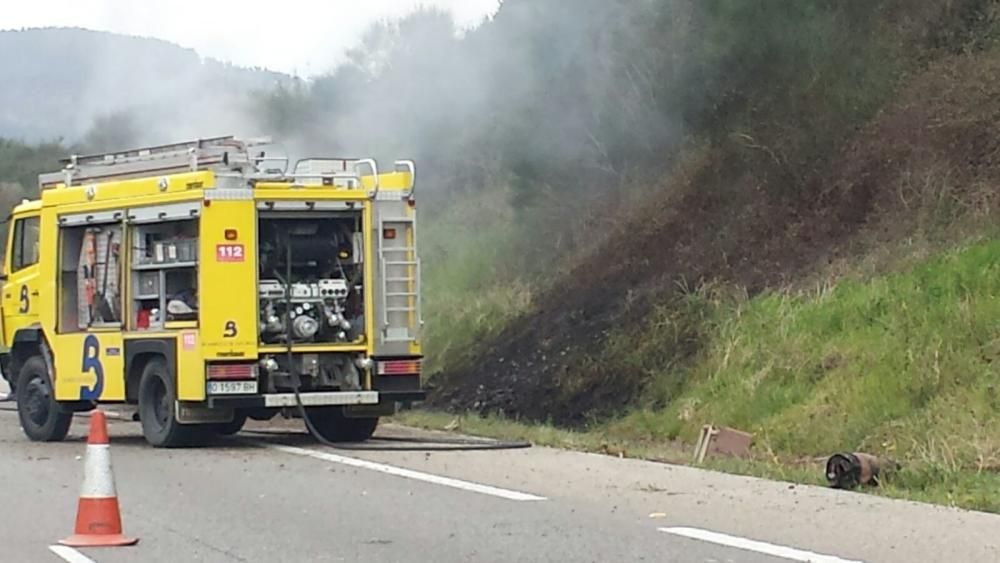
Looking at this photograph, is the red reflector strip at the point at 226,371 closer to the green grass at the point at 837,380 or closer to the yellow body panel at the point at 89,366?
the yellow body panel at the point at 89,366

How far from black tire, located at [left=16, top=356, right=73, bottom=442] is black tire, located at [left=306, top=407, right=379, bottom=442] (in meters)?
2.63

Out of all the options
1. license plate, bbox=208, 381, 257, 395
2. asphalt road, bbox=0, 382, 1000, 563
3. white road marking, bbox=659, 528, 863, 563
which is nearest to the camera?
white road marking, bbox=659, 528, 863, 563

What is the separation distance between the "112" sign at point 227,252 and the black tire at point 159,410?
1292mm

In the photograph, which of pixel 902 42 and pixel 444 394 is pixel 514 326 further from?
pixel 902 42

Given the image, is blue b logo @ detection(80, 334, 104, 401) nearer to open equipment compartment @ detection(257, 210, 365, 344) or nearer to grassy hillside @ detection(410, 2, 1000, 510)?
open equipment compartment @ detection(257, 210, 365, 344)

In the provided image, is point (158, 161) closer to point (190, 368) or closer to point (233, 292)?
point (233, 292)

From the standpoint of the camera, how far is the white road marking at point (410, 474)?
12852 millimetres

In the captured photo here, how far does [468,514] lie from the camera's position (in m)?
11.8

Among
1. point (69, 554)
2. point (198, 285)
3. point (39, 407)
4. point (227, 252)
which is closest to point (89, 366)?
point (39, 407)

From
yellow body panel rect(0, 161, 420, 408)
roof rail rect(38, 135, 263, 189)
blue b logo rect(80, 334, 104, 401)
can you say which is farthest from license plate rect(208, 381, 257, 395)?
roof rail rect(38, 135, 263, 189)

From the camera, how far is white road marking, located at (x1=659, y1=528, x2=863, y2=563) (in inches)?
385

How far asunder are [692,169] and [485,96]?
4.05 meters

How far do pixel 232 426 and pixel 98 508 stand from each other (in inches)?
274

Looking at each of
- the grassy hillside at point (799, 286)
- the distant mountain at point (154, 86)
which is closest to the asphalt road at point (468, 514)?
the grassy hillside at point (799, 286)
